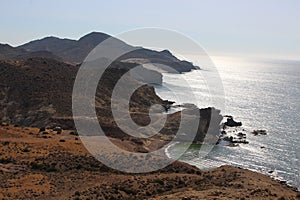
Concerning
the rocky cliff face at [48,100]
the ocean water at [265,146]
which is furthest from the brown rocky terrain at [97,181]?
the rocky cliff face at [48,100]

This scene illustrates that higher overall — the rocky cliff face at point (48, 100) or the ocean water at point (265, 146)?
the rocky cliff face at point (48, 100)

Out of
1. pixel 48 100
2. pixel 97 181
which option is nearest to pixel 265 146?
pixel 48 100

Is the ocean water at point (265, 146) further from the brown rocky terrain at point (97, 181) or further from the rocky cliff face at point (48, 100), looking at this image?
the brown rocky terrain at point (97, 181)

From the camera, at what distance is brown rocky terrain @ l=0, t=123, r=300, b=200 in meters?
23.8

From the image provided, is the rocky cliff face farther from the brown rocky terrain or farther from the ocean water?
the brown rocky terrain

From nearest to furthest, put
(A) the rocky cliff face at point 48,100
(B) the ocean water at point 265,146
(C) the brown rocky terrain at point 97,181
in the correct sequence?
(C) the brown rocky terrain at point 97,181 → (B) the ocean water at point 265,146 → (A) the rocky cliff face at point 48,100

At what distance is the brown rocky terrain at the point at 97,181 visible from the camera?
935 inches

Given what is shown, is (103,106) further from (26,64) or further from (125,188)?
(125,188)

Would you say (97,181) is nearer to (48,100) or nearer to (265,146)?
(48,100)

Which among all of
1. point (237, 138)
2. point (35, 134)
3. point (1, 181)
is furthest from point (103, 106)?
point (1, 181)

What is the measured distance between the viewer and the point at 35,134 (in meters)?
44.7

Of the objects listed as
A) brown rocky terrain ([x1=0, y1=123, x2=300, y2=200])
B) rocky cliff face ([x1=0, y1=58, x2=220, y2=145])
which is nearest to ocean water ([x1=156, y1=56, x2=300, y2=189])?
rocky cliff face ([x1=0, y1=58, x2=220, y2=145])

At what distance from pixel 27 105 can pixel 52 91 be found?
24.4 ft

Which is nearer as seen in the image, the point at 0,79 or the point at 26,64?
the point at 0,79
